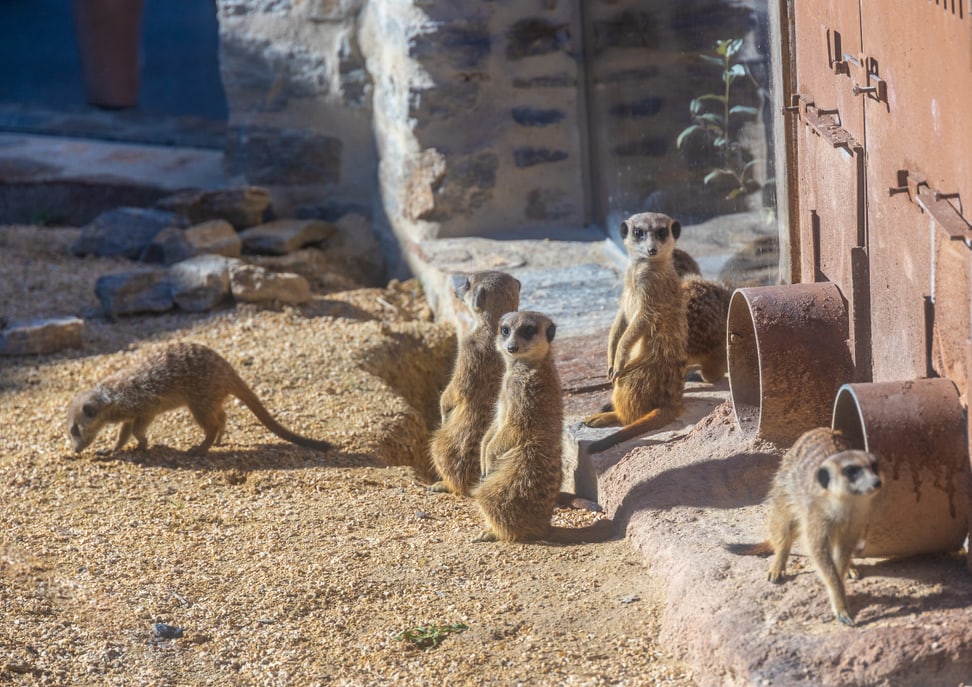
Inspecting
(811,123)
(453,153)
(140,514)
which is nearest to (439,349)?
(453,153)

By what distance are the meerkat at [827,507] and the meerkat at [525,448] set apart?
89cm

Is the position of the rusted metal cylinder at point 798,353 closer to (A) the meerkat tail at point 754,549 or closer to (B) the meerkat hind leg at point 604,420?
(A) the meerkat tail at point 754,549

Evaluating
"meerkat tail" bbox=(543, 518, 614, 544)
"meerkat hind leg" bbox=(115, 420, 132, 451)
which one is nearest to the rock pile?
"meerkat hind leg" bbox=(115, 420, 132, 451)

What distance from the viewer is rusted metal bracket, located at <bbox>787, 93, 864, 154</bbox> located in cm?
335

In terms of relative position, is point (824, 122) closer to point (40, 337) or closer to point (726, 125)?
point (726, 125)

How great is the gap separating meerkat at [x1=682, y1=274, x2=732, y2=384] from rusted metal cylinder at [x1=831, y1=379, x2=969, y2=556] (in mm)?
1591

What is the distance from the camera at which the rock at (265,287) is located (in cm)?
632

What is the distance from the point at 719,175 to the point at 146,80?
26.9ft

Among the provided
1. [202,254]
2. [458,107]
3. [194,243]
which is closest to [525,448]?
[458,107]

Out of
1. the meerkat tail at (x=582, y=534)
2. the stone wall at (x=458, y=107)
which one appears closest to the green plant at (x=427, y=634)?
the meerkat tail at (x=582, y=534)

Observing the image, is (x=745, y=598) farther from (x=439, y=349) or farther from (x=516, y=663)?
(x=439, y=349)

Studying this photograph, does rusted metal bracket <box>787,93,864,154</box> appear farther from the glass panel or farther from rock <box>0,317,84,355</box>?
rock <box>0,317,84,355</box>

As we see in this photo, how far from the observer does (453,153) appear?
664 cm

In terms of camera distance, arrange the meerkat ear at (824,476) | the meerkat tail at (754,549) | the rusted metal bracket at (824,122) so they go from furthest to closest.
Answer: the rusted metal bracket at (824,122)
the meerkat tail at (754,549)
the meerkat ear at (824,476)
